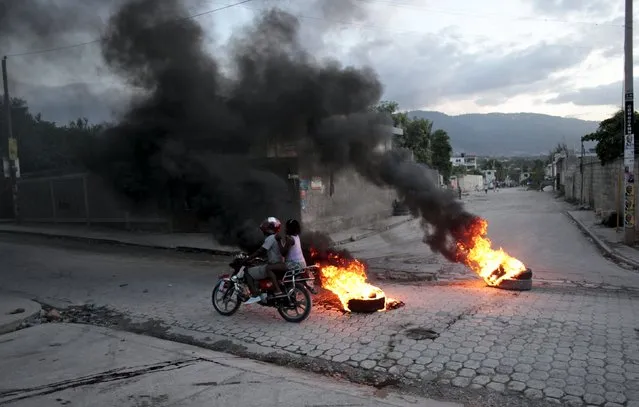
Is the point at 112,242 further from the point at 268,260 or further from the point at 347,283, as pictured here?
the point at 347,283

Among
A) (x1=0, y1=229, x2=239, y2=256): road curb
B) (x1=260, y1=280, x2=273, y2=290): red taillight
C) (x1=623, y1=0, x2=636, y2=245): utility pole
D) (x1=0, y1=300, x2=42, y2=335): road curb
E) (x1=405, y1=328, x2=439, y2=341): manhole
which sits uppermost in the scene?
(x1=623, y1=0, x2=636, y2=245): utility pole

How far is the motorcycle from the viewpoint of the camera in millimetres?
6147

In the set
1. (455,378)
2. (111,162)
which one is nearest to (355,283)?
(455,378)

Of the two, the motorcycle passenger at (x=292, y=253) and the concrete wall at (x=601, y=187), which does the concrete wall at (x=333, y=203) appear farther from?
the motorcycle passenger at (x=292, y=253)

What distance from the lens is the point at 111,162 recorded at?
1023 cm

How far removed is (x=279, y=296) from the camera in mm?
6180

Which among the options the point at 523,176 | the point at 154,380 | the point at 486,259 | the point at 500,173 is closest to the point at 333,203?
the point at 486,259

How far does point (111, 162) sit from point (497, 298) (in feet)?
26.5

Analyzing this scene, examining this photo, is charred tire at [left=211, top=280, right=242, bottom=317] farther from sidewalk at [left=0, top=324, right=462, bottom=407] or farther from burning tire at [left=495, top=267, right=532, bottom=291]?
burning tire at [left=495, top=267, right=532, bottom=291]

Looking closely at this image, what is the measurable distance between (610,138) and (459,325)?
16196mm

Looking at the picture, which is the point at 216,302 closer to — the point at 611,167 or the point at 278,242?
the point at 278,242

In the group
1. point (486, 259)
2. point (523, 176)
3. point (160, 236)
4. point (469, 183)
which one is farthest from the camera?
point (523, 176)

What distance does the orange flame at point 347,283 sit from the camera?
6.57 metres

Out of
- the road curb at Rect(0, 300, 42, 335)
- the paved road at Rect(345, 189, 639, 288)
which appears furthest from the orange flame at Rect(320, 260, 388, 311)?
the road curb at Rect(0, 300, 42, 335)
